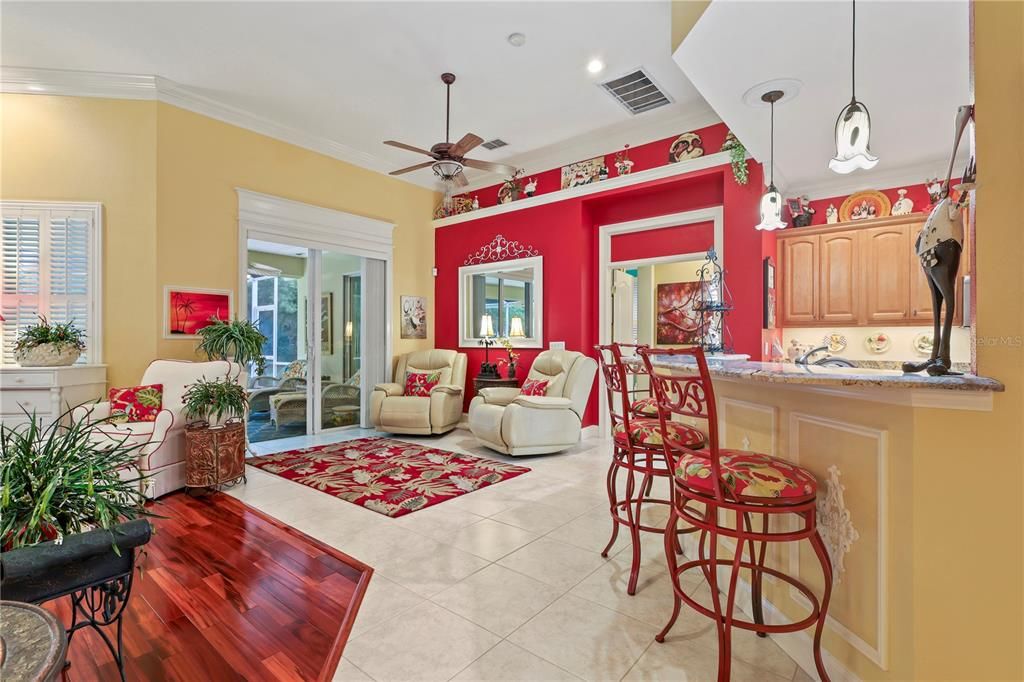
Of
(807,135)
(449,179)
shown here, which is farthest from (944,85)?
(449,179)

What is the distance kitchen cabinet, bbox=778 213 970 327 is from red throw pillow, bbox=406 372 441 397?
4.12m

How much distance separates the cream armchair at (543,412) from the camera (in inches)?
187

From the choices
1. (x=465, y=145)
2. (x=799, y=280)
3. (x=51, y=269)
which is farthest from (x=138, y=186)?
(x=799, y=280)

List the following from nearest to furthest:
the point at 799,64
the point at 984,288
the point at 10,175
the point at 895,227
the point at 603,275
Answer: the point at 984,288
the point at 799,64
the point at 10,175
the point at 895,227
the point at 603,275

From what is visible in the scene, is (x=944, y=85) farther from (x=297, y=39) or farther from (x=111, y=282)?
(x=111, y=282)

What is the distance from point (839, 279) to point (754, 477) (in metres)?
4.22

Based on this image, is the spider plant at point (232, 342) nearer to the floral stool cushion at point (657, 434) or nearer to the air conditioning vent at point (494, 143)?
the air conditioning vent at point (494, 143)

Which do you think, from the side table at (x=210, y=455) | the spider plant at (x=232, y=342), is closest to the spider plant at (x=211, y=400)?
the side table at (x=210, y=455)

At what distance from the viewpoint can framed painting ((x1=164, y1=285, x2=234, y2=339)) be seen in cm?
434

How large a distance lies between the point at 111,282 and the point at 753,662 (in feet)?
17.6

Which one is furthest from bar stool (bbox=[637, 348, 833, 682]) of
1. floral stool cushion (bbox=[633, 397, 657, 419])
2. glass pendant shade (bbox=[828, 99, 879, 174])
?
glass pendant shade (bbox=[828, 99, 879, 174])

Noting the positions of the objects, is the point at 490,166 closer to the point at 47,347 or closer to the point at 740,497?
the point at 740,497

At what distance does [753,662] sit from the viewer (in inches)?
69.7

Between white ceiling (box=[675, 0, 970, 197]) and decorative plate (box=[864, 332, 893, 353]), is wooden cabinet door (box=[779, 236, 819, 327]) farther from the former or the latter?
white ceiling (box=[675, 0, 970, 197])
